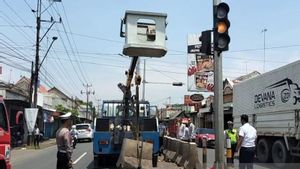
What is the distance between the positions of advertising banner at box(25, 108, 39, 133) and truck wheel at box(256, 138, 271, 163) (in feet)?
61.8

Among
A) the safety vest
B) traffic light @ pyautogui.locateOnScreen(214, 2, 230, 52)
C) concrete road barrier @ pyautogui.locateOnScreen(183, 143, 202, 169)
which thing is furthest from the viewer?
the safety vest

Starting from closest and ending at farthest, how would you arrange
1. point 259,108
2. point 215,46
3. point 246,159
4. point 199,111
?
point 215,46 → point 246,159 → point 259,108 → point 199,111

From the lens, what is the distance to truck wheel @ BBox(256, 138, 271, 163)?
21.1 meters

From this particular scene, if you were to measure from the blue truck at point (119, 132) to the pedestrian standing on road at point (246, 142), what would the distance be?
5718mm

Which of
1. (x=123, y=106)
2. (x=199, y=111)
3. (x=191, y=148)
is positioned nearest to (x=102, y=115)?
(x=123, y=106)

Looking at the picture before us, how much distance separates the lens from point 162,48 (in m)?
13.8

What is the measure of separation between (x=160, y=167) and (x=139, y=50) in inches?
245

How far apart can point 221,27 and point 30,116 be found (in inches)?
1034

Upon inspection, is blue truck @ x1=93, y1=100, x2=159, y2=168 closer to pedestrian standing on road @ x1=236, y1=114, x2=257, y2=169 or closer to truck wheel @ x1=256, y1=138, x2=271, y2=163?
truck wheel @ x1=256, y1=138, x2=271, y2=163

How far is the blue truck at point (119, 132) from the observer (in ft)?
61.5

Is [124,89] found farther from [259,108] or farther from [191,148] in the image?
[259,108]

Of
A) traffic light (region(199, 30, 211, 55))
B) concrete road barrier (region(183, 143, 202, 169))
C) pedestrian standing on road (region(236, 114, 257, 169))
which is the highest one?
traffic light (region(199, 30, 211, 55))

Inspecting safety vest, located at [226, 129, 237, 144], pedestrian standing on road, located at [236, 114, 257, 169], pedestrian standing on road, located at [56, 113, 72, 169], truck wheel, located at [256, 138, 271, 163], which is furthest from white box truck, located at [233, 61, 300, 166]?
pedestrian standing on road, located at [56, 113, 72, 169]

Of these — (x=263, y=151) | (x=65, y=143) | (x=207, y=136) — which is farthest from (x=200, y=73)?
(x=65, y=143)
